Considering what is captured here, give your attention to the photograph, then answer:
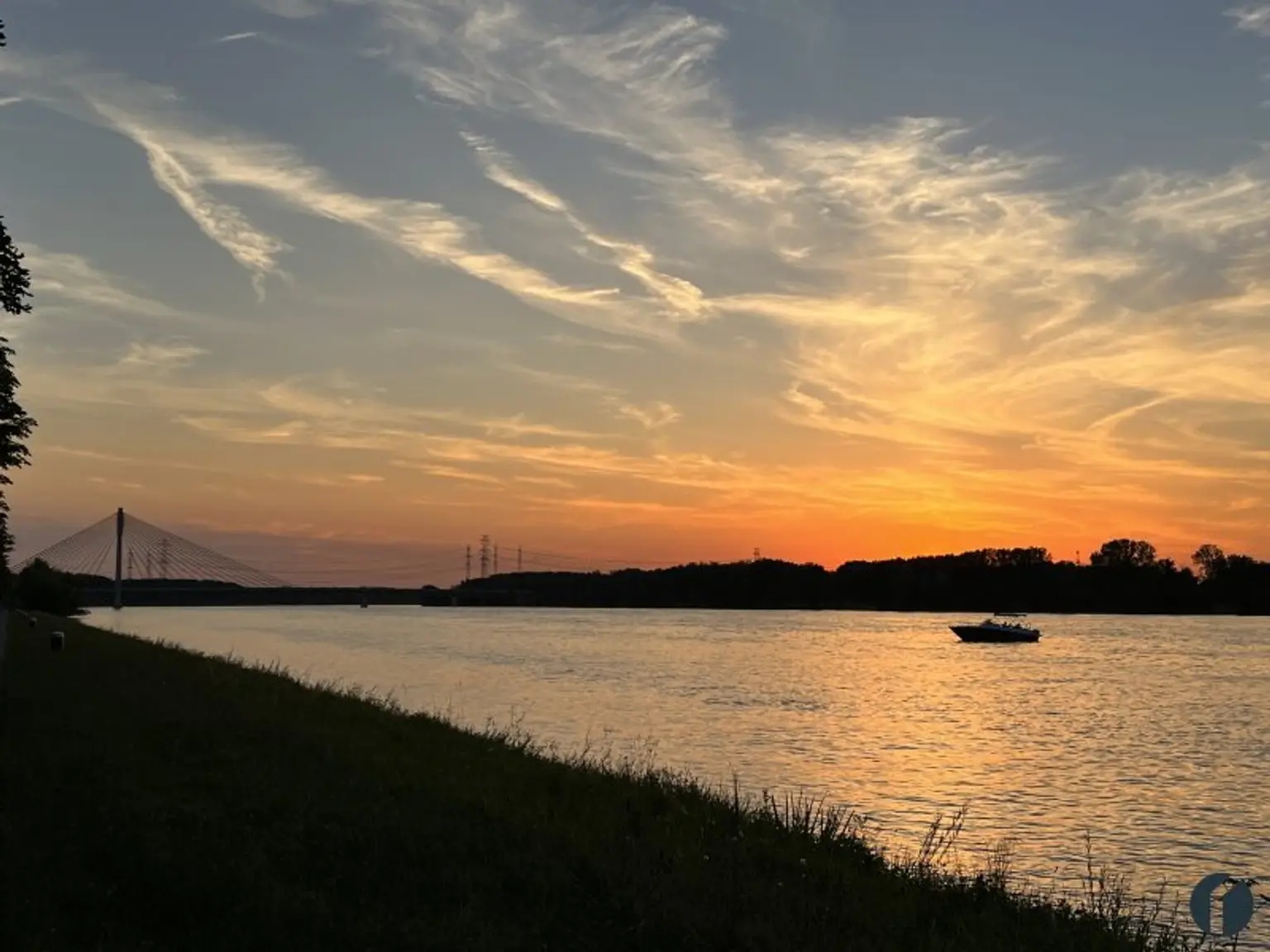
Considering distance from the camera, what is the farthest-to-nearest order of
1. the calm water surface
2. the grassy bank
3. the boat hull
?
the boat hull → the calm water surface → the grassy bank

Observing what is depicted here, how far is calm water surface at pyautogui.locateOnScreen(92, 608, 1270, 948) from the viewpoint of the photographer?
104 feet

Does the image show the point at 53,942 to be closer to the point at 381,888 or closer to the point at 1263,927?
the point at 381,888

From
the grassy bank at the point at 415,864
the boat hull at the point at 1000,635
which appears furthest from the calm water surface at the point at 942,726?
the boat hull at the point at 1000,635

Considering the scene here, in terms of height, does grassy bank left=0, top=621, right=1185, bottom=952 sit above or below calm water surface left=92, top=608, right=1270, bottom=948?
above

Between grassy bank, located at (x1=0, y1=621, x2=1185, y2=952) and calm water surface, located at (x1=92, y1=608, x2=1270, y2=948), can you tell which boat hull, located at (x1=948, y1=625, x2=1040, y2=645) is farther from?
grassy bank, located at (x1=0, y1=621, x2=1185, y2=952)

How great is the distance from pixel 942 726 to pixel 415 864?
50.2 m

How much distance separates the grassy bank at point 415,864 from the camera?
40.5ft

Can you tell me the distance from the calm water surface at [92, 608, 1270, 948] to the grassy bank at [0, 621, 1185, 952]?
8.64 meters

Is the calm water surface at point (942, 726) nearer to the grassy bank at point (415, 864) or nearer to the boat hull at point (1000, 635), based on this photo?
the grassy bank at point (415, 864)

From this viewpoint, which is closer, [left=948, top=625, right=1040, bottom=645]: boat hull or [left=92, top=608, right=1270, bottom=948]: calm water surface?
[left=92, top=608, right=1270, bottom=948]: calm water surface

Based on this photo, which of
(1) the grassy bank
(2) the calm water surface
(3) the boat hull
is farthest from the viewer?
(3) the boat hull

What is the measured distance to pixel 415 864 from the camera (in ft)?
47.8

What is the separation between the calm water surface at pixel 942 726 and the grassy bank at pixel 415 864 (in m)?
8.64

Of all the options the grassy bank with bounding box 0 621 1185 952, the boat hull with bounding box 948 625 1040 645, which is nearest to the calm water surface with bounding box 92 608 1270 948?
the grassy bank with bounding box 0 621 1185 952
